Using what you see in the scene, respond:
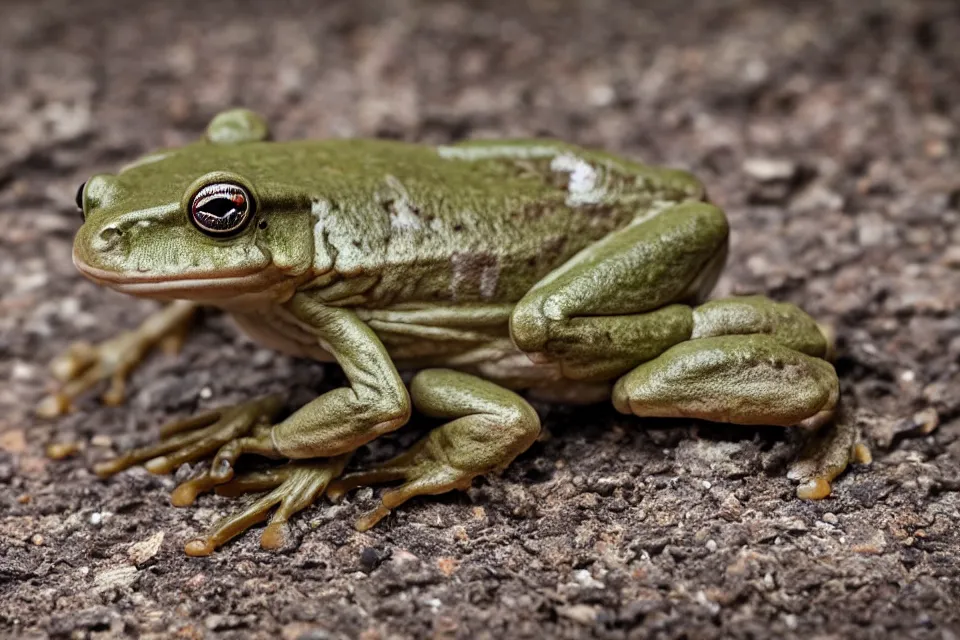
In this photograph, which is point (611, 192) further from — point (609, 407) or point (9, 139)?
point (9, 139)

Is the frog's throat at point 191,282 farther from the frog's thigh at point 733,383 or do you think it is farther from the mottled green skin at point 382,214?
the frog's thigh at point 733,383

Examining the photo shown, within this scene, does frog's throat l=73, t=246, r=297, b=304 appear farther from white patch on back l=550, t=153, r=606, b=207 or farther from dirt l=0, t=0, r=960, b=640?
white patch on back l=550, t=153, r=606, b=207

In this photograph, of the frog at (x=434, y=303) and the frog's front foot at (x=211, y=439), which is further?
the frog's front foot at (x=211, y=439)

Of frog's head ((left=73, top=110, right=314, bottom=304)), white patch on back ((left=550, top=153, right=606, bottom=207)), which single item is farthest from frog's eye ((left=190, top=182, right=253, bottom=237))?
white patch on back ((left=550, top=153, right=606, bottom=207))

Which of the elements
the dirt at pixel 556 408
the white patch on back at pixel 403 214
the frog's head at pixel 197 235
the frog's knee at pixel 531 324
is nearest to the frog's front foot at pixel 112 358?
the dirt at pixel 556 408

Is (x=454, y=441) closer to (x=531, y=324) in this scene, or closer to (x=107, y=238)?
(x=531, y=324)

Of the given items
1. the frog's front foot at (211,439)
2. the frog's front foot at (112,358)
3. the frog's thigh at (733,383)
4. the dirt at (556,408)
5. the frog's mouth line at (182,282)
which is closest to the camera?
the dirt at (556,408)

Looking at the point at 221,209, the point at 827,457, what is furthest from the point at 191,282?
the point at 827,457

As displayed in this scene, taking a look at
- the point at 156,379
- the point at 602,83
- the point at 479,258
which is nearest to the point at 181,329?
the point at 156,379
